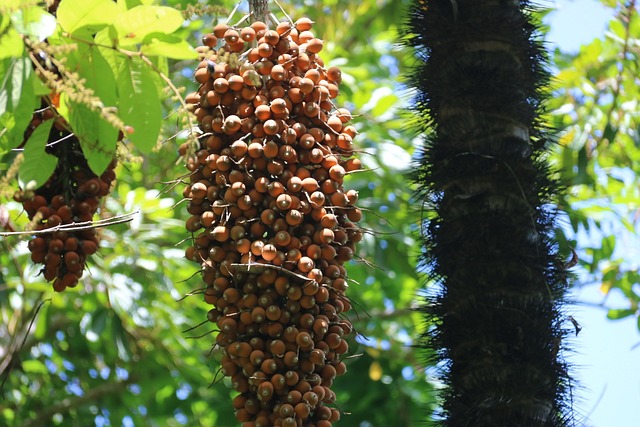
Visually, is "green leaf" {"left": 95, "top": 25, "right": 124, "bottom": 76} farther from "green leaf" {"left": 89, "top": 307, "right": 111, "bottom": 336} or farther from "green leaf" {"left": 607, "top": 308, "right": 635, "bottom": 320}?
"green leaf" {"left": 607, "top": 308, "right": 635, "bottom": 320}

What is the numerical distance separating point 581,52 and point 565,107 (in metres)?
0.41

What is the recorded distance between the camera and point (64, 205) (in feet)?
7.50

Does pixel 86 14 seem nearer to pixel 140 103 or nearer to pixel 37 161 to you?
pixel 140 103

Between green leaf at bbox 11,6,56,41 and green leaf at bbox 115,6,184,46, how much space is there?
185 mm

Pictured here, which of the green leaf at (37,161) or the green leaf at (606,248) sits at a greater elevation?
the green leaf at (606,248)

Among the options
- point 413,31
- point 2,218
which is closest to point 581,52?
point 413,31

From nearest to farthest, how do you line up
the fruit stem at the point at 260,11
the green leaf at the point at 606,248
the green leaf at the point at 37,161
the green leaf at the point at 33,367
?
the green leaf at the point at 37,161 < the fruit stem at the point at 260,11 < the green leaf at the point at 606,248 < the green leaf at the point at 33,367

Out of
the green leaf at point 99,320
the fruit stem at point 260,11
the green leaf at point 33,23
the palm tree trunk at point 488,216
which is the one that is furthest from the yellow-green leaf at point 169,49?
the green leaf at point 99,320

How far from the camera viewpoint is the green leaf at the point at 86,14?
2.00 meters

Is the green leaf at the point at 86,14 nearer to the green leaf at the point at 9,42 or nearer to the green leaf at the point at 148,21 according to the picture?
the green leaf at the point at 148,21

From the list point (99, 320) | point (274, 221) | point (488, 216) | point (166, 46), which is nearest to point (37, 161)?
point (166, 46)

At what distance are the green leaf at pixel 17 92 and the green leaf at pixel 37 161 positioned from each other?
4.0 inches

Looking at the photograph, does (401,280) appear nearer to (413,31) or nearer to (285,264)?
(413,31)

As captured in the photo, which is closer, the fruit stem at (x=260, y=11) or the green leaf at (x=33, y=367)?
the fruit stem at (x=260, y=11)
